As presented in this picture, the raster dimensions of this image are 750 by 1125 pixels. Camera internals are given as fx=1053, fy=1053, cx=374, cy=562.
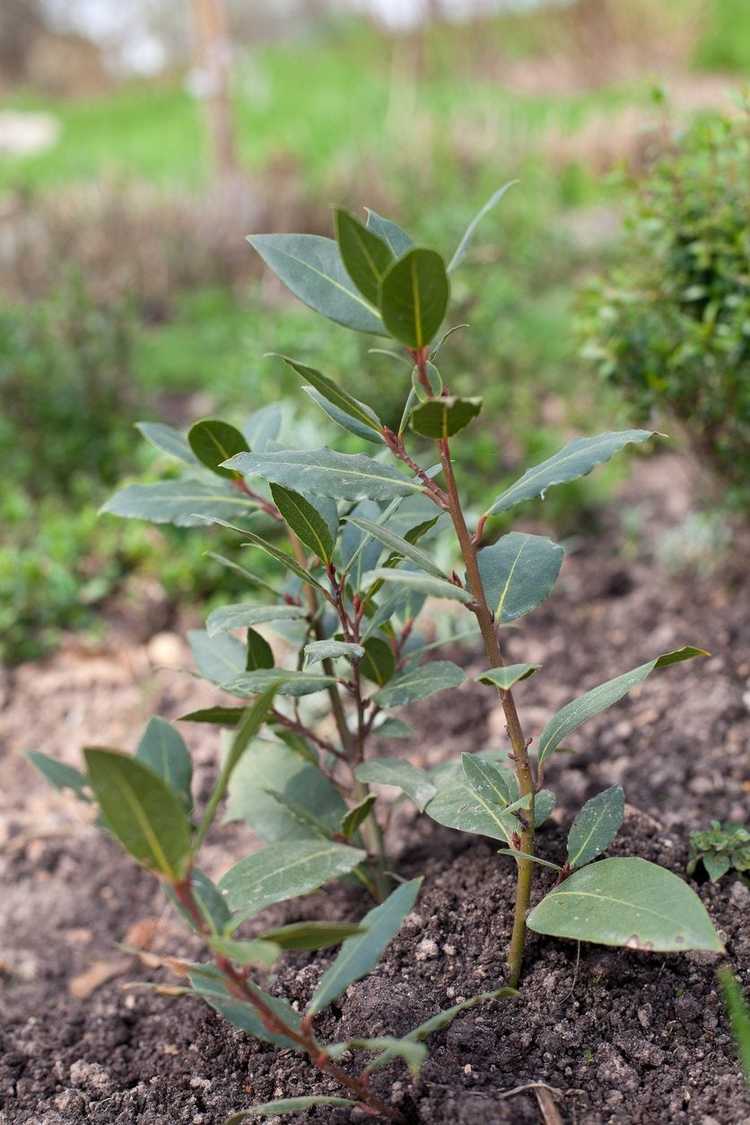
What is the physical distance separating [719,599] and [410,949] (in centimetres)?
162

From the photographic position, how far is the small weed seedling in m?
1.68

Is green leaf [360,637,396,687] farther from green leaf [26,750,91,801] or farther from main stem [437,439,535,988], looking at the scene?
green leaf [26,750,91,801]

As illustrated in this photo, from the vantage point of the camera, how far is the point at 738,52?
13.1 m

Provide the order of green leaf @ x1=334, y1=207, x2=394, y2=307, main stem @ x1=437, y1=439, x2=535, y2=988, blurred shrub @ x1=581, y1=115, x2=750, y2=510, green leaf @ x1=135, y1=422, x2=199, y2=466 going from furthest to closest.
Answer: blurred shrub @ x1=581, y1=115, x2=750, y2=510
green leaf @ x1=135, y1=422, x2=199, y2=466
main stem @ x1=437, y1=439, x2=535, y2=988
green leaf @ x1=334, y1=207, x2=394, y2=307

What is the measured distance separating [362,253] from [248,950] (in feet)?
2.45

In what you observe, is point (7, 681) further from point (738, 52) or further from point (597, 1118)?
point (738, 52)

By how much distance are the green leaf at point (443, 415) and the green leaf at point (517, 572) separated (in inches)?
10.7

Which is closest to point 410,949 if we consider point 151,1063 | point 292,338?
point 151,1063

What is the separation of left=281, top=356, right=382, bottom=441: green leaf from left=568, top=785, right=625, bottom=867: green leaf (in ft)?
2.01

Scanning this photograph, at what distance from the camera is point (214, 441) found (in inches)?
60.8

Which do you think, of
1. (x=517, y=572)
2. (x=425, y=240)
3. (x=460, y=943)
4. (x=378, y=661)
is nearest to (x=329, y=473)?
(x=517, y=572)

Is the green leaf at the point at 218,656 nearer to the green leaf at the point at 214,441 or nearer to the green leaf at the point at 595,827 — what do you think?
the green leaf at the point at 214,441

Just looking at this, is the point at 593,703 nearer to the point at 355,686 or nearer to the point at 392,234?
the point at 355,686

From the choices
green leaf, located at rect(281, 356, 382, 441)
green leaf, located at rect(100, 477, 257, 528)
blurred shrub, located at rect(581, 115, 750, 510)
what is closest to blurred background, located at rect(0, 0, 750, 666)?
blurred shrub, located at rect(581, 115, 750, 510)
